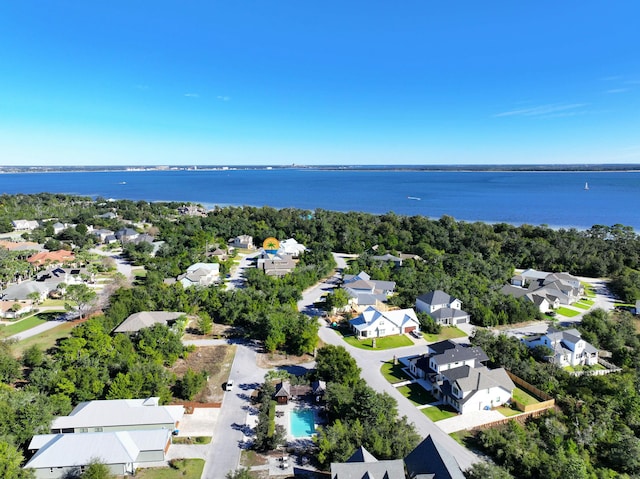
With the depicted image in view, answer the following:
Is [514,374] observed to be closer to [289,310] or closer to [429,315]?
[429,315]

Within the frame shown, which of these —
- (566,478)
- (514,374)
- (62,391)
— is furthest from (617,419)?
(62,391)

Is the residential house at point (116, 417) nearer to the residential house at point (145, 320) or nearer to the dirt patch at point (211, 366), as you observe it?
the dirt patch at point (211, 366)

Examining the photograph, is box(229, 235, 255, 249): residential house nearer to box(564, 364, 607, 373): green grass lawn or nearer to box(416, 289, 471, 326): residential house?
box(416, 289, 471, 326): residential house

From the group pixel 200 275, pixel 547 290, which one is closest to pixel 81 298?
pixel 200 275

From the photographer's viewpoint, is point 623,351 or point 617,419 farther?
point 623,351

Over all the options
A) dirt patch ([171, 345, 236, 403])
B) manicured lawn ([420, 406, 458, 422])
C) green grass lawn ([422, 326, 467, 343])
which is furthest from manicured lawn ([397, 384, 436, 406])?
dirt patch ([171, 345, 236, 403])

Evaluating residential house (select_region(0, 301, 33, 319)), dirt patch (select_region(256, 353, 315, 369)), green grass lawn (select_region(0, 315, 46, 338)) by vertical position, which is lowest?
dirt patch (select_region(256, 353, 315, 369))
